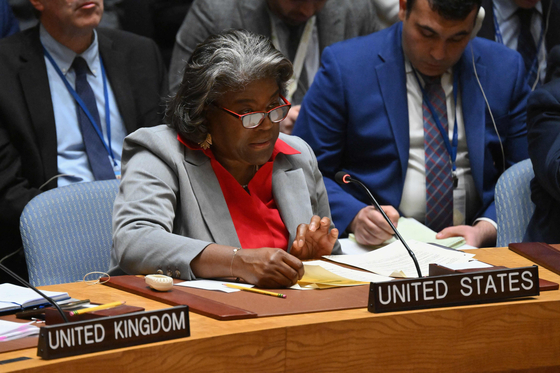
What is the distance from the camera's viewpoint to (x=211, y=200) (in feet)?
7.12

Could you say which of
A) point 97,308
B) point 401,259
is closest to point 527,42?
point 401,259

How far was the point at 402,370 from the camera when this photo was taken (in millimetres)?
1517

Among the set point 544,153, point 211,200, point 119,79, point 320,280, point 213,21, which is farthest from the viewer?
point 213,21

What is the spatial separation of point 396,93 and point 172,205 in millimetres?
1386

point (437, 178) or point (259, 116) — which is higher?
point (259, 116)

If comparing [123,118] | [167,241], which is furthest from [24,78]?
[167,241]

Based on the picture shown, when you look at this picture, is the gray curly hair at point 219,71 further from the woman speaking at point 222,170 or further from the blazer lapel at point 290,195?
the blazer lapel at point 290,195

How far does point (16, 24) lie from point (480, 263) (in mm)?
2637

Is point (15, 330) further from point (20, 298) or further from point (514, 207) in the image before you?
point (514, 207)

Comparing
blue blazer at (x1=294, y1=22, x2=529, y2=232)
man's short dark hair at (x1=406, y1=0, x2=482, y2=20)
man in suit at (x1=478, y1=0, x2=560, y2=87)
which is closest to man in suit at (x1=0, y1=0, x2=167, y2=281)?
blue blazer at (x1=294, y1=22, x2=529, y2=232)

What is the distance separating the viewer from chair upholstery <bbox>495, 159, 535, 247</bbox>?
106 inches

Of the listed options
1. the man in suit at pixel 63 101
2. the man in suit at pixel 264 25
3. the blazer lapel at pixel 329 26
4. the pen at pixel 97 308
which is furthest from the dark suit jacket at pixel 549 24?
the pen at pixel 97 308

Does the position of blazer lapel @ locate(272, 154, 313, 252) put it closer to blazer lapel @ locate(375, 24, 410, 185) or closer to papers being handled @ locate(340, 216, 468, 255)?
papers being handled @ locate(340, 216, 468, 255)

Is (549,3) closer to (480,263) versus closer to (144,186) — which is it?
(480,263)
